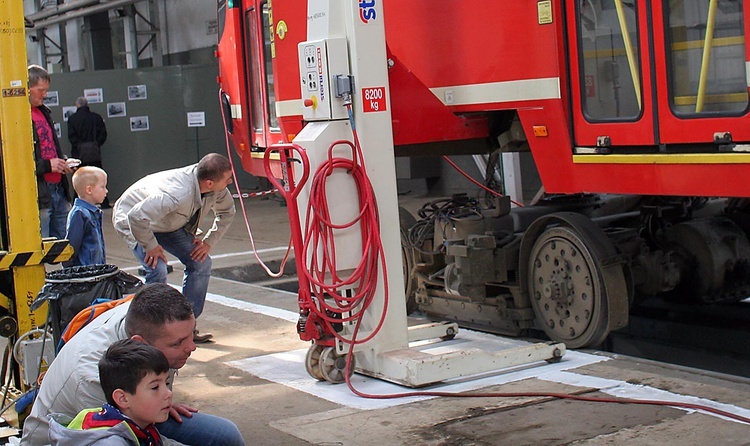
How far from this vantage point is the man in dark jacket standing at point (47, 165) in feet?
26.1

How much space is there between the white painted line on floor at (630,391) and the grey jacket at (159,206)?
2.85m

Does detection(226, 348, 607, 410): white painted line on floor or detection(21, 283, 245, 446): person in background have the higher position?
detection(21, 283, 245, 446): person in background

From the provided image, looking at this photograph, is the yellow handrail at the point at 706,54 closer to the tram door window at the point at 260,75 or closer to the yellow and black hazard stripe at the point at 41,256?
the yellow and black hazard stripe at the point at 41,256

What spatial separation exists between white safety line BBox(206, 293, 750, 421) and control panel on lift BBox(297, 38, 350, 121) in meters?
1.70

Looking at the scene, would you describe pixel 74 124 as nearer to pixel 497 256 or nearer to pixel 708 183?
pixel 497 256

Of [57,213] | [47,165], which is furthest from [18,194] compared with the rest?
[57,213]

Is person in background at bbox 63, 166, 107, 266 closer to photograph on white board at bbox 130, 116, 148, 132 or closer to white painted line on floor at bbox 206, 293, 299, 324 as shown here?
white painted line on floor at bbox 206, 293, 299, 324

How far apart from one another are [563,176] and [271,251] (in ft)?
21.6

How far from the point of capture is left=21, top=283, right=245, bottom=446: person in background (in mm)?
3695

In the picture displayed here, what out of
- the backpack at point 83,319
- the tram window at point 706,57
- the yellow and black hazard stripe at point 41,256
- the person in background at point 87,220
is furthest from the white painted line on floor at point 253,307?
the backpack at point 83,319

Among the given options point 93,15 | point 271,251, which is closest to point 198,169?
point 271,251

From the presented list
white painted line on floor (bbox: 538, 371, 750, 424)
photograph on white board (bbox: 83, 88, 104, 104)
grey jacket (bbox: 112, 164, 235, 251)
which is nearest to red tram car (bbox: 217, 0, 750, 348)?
white painted line on floor (bbox: 538, 371, 750, 424)

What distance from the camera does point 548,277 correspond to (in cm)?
742

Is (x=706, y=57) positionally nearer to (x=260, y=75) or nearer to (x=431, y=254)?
(x=431, y=254)
